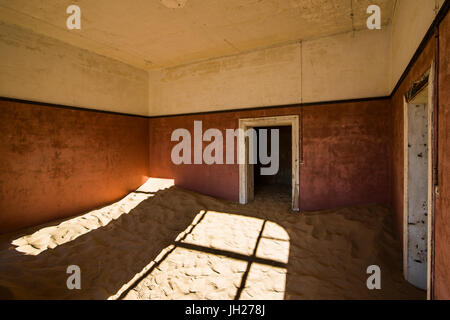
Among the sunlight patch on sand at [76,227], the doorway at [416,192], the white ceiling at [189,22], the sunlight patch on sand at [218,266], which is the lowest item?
the sunlight patch on sand at [218,266]

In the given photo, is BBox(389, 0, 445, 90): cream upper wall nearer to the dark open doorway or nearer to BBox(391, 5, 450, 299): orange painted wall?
BBox(391, 5, 450, 299): orange painted wall

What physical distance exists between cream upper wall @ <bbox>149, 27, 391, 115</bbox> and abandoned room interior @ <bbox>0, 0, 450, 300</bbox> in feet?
0.10

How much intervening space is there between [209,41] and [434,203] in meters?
4.96

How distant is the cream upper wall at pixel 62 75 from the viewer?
4.32 m

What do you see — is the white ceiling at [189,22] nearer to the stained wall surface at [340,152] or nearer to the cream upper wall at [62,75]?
the cream upper wall at [62,75]

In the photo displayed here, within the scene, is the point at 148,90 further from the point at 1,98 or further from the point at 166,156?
the point at 1,98

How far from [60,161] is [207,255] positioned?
3941 millimetres

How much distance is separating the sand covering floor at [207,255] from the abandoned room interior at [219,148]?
0.03m

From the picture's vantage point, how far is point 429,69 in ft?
6.26

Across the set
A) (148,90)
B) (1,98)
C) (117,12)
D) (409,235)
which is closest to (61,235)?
(1,98)

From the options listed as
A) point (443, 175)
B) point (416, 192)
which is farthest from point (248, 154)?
point (443, 175)

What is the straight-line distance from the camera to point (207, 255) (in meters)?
3.53
